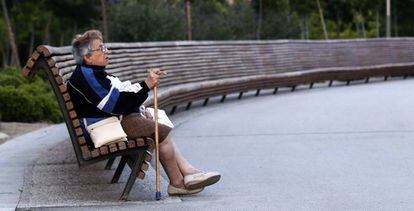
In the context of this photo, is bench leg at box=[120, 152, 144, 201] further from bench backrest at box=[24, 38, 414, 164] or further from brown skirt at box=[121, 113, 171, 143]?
bench backrest at box=[24, 38, 414, 164]

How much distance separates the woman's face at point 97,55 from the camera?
683 centimetres

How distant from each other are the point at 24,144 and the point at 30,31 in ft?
125

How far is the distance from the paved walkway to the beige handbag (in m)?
0.47

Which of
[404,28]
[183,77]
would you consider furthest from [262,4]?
[183,77]

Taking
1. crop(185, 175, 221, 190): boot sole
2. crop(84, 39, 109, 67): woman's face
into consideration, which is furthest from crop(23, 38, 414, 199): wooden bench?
crop(185, 175, 221, 190): boot sole

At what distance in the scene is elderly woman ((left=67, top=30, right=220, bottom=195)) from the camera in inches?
262

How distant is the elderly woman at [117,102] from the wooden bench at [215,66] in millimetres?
139

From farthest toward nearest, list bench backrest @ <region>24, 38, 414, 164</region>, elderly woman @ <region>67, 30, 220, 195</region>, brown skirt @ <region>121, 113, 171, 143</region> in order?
bench backrest @ <region>24, 38, 414, 164</region>
brown skirt @ <region>121, 113, 171, 143</region>
elderly woman @ <region>67, 30, 220, 195</region>

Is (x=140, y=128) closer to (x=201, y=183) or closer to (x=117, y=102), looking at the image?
(x=117, y=102)

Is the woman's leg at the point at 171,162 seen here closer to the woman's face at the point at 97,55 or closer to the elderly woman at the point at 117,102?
the elderly woman at the point at 117,102

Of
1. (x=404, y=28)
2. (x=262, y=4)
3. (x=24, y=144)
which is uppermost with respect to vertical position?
(x=24, y=144)

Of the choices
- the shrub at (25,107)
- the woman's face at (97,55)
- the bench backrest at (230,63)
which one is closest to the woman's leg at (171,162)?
the bench backrest at (230,63)

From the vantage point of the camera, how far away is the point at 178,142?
36.1ft

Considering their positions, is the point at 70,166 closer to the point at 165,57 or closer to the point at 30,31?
the point at 165,57
